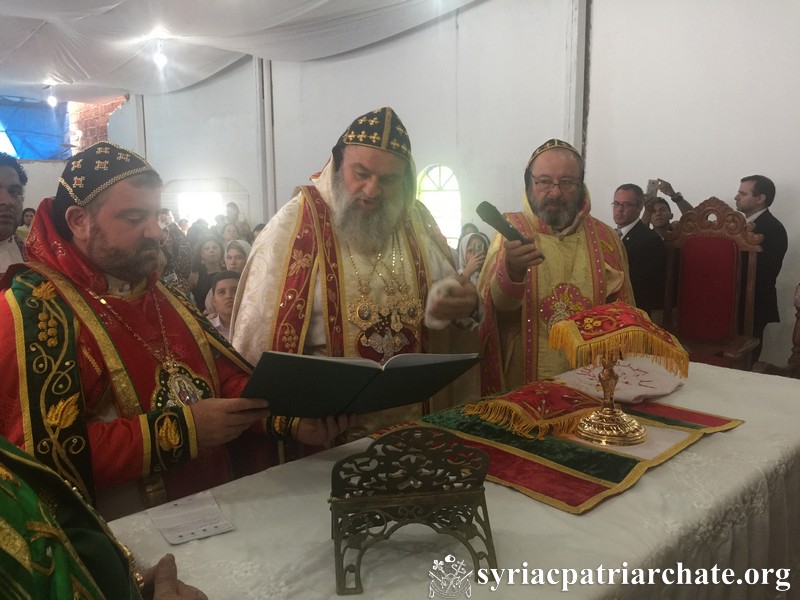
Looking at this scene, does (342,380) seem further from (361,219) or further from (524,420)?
(361,219)

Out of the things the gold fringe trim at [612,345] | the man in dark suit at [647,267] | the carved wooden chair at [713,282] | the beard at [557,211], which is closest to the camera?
the gold fringe trim at [612,345]

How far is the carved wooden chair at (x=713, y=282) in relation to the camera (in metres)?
4.35

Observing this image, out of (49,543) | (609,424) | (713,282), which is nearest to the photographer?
(49,543)

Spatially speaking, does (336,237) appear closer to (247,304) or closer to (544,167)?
(247,304)

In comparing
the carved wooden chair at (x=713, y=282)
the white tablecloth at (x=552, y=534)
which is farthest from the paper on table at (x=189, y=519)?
the carved wooden chair at (x=713, y=282)

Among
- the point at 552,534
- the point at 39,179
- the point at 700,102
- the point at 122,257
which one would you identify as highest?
the point at 700,102

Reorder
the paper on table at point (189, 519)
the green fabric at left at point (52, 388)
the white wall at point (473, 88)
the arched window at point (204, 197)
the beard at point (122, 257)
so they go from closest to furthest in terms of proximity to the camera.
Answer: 1. the paper on table at point (189, 519)
2. the green fabric at left at point (52, 388)
3. the beard at point (122, 257)
4. the white wall at point (473, 88)
5. the arched window at point (204, 197)

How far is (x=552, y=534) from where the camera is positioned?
1473 millimetres

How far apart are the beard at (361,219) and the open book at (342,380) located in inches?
40.1

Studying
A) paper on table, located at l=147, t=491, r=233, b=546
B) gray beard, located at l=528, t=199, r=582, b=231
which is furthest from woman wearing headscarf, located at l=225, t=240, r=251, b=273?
paper on table, located at l=147, t=491, r=233, b=546

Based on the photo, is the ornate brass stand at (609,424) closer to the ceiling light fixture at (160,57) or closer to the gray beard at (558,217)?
the gray beard at (558,217)

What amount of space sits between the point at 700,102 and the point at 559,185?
2.86m

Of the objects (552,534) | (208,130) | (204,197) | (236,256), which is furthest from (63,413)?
(204,197)

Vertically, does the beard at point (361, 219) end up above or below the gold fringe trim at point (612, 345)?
above
